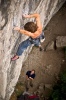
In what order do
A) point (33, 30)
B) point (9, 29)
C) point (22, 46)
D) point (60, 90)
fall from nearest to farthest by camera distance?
point (33, 30), point (9, 29), point (22, 46), point (60, 90)

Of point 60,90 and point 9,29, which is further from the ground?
point 9,29

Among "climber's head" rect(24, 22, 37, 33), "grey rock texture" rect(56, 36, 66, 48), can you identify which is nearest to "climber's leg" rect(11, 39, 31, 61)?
"climber's head" rect(24, 22, 37, 33)

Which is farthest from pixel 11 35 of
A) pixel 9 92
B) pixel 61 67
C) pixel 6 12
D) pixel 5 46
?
pixel 61 67

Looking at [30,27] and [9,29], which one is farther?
[9,29]

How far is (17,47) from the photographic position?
8.38 metres

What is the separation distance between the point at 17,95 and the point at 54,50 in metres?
2.80

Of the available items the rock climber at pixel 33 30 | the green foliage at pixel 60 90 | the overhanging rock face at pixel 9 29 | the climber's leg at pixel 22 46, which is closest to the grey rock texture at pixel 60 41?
the green foliage at pixel 60 90

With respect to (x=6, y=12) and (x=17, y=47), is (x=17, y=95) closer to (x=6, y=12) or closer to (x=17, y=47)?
(x=17, y=47)

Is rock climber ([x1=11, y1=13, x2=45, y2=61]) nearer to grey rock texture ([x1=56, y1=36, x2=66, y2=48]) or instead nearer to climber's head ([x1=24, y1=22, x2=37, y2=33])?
climber's head ([x1=24, y1=22, x2=37, y2=33])

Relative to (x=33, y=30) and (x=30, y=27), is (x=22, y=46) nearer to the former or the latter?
(x=33, y=30)

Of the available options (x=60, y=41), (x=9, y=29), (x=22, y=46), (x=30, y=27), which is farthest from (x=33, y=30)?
(x=60, y=41)

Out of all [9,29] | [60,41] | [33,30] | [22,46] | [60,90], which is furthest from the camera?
[60,41]

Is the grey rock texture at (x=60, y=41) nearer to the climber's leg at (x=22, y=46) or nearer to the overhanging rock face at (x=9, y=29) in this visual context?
the overhanging rock face at (x=9, y=29)

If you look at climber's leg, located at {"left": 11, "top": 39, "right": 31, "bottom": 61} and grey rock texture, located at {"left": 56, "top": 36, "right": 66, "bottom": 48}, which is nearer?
climber's leg, located at {"left": 11, "top": 39, "right": 31, "bottom": 61}
